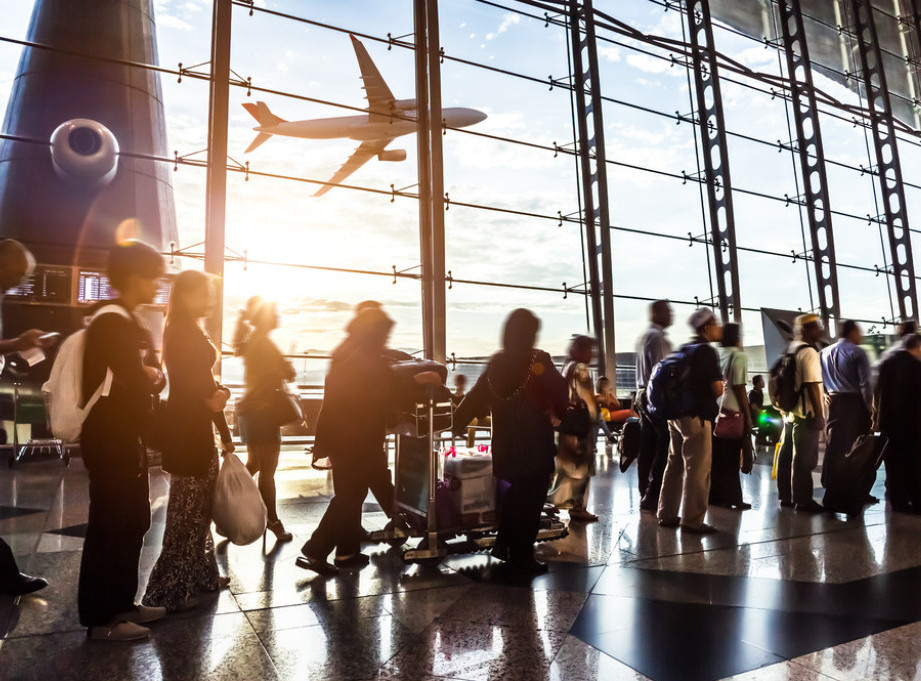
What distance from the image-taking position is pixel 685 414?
12.0 ft

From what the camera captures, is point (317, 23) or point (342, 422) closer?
point (342, 422)

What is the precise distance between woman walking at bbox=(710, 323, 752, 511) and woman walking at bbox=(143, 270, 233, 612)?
311 cm

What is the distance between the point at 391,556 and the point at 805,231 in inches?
427

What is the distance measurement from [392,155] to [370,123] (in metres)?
0.47

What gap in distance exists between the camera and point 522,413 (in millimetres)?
2830

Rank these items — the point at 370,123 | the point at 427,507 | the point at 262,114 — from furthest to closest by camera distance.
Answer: the point at 370,123
the point at 262,114
the point at 427,507

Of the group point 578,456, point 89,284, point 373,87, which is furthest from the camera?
point 373,87

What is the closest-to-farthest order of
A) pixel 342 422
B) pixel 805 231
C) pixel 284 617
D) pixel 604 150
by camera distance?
pixel 284 617 → pixel 342 422 → pixel 604 150 → pixel 805 231

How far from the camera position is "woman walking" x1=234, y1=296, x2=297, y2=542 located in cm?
313

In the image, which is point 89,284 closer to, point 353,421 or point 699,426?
point 353,421

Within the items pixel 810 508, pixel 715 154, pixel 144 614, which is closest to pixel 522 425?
pixel 144 614

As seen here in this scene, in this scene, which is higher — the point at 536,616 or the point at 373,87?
the point at 373,87

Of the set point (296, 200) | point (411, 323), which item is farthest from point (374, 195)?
point (411, 323)

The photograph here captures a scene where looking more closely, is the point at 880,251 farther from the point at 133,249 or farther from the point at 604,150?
the point at 133,249
